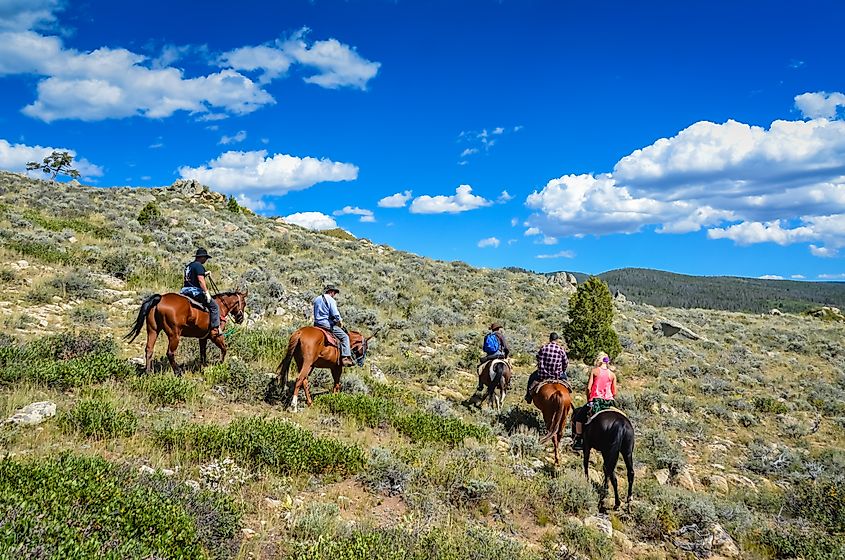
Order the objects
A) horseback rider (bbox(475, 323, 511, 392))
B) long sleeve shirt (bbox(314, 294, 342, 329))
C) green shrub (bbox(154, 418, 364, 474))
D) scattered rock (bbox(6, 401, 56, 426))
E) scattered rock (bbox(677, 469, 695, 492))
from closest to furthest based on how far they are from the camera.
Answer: scattered rock (bbox(6, 401, 56, 426)), green shrub (bbox(154, 418, 364, 474)), scattered rock (bbox(677, 469, 695, 492)), long sleeve shirt (bbox(314, 294, 342, 329)), horseback rider (bbox(475, 323, 511, 392))

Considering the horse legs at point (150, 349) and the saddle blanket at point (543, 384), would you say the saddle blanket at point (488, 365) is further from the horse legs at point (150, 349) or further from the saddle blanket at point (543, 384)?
the horse legs at point (150, 349)

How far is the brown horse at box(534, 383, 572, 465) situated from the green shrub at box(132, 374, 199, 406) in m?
6.86

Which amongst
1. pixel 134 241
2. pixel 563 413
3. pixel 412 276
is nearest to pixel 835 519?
pixel 563 413

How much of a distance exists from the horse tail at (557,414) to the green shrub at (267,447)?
15.0 ft

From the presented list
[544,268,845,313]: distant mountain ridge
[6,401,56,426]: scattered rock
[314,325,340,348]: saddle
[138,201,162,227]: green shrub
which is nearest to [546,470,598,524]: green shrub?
[314,325,340,348]: saddle

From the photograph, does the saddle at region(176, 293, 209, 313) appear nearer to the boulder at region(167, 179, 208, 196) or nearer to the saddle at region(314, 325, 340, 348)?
the saddle at region(314, 325, 340, 348)

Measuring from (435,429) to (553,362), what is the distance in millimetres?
3388

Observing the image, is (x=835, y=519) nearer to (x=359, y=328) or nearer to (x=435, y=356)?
(x=435, y=356)

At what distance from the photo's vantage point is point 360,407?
9531 millimetres

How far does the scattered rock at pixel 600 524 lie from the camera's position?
672cm

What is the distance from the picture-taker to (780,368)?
70.8 ft

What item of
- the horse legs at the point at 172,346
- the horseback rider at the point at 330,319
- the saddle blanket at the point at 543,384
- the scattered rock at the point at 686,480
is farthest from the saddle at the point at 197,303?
the scattered rock at the point at 686,480

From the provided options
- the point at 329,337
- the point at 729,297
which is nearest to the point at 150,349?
the point at 329,337

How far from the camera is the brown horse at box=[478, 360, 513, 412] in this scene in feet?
39.7
